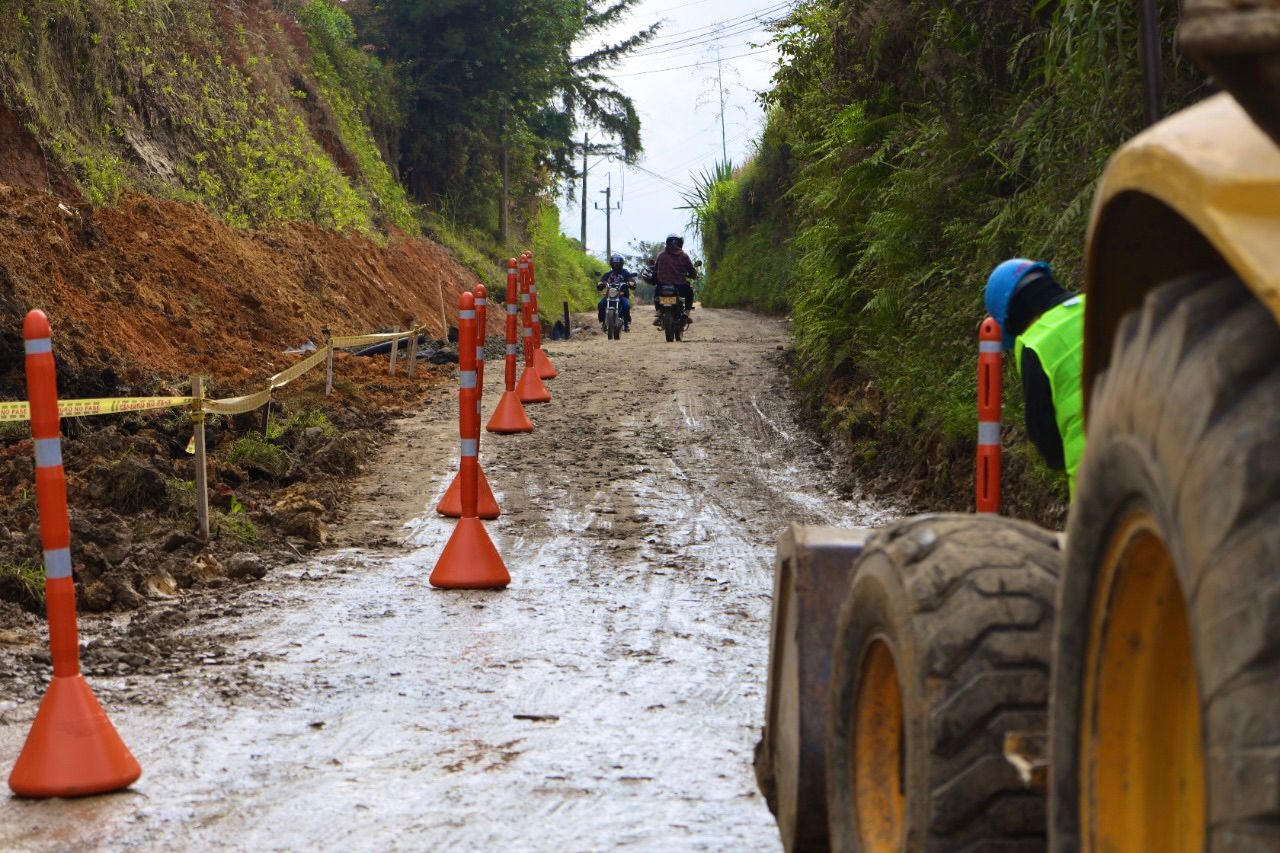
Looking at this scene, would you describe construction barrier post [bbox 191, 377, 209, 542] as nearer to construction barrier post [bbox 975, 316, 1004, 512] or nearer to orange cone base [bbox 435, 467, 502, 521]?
orange cone base [bbox 435, 467, 502, 521]

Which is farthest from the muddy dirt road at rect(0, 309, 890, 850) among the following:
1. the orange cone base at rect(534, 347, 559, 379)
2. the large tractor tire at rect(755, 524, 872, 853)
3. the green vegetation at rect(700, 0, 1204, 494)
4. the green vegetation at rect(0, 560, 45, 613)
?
the orange cone base at rect(534, 347, 559, 379)

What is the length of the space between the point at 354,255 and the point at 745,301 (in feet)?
55.7

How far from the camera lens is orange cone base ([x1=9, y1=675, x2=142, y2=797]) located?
14.7 ft

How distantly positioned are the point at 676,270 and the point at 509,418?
11605 millimetres

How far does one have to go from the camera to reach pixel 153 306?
48.0 feet

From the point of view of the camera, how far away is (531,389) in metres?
14.9

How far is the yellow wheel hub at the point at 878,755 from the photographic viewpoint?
294cm

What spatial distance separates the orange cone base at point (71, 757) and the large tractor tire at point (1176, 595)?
328 cm

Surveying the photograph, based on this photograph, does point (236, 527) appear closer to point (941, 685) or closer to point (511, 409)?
point (511, 409)

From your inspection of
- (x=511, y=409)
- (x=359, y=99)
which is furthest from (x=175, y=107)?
(x=359, y=99)

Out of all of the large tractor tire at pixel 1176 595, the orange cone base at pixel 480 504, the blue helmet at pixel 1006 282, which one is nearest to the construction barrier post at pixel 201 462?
the orange cone base at pixel 480 504

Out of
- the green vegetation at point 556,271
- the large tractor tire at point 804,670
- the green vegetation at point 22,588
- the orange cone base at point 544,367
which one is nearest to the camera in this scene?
the large tractor tire at point 804,670

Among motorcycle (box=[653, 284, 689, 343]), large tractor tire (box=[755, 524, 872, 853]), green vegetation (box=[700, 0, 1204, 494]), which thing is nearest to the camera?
large tractor tire (box=[755, 524, 872, 853])

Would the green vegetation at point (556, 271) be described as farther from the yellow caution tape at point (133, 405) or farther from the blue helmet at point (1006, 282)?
the blue helmet at point (1006, 282)
